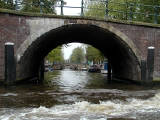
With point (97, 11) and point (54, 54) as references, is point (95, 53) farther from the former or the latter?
point (97, 11)

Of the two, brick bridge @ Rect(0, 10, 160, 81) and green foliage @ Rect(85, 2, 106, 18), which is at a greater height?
green foliage @ Rect(85, 2, 106, 18)

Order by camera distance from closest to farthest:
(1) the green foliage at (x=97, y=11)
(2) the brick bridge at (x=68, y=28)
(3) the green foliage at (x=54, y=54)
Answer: (2) the brick bridge at (x=68, y=28) → (1) the green foliage at (x=97, y=11) → (3) the green foliage at (x=54, y=54)

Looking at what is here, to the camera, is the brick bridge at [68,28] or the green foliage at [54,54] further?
the green foliage at [54,54]

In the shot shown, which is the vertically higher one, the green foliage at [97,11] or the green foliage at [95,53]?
the green foliage at [97,11]

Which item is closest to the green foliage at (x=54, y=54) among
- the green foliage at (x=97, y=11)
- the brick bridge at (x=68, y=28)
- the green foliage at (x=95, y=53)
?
the green foliage at (x=95, y=53)

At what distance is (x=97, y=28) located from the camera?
1658 centimetres

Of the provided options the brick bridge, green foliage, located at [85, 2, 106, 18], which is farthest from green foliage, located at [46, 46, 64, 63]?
the brick bridge

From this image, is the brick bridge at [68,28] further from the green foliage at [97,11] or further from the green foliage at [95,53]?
the green foliage at [95,53]

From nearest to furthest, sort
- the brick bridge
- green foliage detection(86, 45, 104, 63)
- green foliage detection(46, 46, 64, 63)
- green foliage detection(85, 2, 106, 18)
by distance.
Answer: the brick bridge, green foliage detection(85, 2, 106, 18), green foliage detection(46, 46, 64, 63), green foliage detection(86, 45, 104, 63)

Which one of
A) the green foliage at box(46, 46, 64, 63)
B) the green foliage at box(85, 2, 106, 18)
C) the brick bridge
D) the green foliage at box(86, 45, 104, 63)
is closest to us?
the brick bridge

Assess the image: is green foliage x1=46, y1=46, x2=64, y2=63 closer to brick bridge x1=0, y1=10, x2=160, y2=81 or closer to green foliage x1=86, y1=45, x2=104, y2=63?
green foliage x1=86, y1=45, x2=104, y2=63

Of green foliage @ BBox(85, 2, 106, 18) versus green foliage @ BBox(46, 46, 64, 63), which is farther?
green foliage @ BBox(46, 46, 64, 63)

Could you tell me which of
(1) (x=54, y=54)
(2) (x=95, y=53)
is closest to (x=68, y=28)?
(2) (x=95, y=53)

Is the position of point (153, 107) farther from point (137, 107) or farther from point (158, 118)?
point (158, 118)
